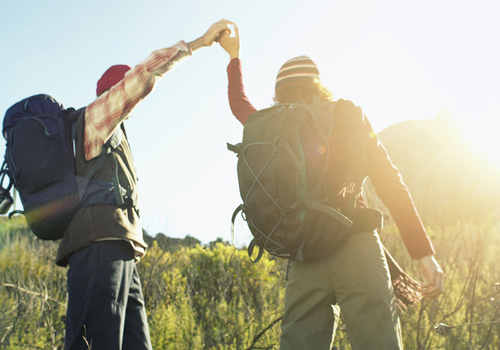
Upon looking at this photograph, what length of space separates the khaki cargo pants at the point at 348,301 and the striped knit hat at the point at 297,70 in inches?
27.9

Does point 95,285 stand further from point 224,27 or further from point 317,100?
point 224,27

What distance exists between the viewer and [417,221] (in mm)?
1857

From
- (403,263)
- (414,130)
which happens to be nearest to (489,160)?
A: (414,130)

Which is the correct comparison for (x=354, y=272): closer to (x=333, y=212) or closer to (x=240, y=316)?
(x=333, y=212)

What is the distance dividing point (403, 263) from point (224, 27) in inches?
144

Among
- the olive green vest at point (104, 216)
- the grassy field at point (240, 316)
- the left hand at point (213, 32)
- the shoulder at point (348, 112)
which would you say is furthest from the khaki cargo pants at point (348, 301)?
the grassy field at point (240, 316)

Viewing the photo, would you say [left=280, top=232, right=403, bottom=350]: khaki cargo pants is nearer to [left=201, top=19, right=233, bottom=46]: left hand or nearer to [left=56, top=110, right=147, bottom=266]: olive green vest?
[left=56, top=110, right=147, bottom=266]: olive green vest

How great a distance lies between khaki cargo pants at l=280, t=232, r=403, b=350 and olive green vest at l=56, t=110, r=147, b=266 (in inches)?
28.8

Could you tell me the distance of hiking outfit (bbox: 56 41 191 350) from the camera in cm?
184

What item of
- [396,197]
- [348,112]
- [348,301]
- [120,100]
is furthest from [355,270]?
[120,100]

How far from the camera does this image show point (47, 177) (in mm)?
1905

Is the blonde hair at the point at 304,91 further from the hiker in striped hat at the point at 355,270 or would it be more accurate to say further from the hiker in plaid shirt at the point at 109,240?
the hiker in plaid shirt at the point at 109,240

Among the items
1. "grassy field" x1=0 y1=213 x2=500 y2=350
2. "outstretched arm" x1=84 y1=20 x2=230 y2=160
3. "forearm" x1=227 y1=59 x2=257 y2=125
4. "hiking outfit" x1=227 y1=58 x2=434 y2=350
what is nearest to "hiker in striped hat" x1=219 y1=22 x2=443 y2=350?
"hiking outfit" x1=227 y1=58 x2=434 y2=350

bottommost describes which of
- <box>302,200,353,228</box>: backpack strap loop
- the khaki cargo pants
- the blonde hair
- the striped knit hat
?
the khaki cargo pants
